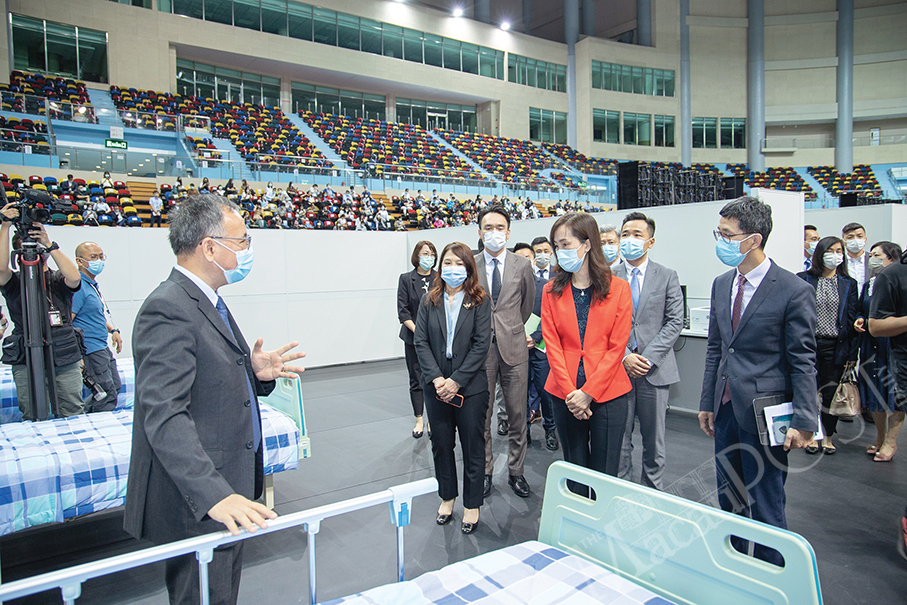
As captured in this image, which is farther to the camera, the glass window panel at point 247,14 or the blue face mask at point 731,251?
the glass window panel at point 247,14

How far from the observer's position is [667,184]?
22.6 feet

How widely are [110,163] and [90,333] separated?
38.6 feet

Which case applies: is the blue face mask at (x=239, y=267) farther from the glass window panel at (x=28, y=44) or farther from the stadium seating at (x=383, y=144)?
the glass window panel at (x=28, y=44)

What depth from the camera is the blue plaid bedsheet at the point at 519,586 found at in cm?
142

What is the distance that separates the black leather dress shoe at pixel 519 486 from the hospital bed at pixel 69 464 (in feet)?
4.67

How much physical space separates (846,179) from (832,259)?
1157 inches

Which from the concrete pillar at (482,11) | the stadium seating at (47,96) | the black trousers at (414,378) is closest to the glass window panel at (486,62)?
the concrete pillar at (482,11)

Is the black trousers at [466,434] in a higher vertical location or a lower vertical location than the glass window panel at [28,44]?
lower

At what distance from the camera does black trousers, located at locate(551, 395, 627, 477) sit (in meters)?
2.45

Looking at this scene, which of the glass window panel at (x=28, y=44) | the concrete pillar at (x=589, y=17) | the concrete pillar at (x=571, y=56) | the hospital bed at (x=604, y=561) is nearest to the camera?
the hospital bed at (x=604, y=561)

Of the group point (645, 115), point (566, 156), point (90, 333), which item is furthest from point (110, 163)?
point (645, 115)

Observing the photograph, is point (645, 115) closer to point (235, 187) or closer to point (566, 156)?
point (566, 156)

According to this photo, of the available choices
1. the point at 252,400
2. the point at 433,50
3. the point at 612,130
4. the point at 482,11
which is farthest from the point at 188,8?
the point at 252,400

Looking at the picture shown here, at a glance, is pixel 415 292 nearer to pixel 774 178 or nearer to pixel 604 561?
pixel 604 561
